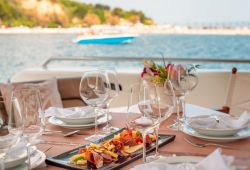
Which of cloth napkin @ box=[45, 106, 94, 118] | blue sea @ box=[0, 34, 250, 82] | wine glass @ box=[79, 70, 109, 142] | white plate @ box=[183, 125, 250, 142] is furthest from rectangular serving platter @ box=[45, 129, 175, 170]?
blue sea @ box=[0, 34, 250, 82]

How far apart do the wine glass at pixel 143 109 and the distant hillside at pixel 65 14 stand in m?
10.9

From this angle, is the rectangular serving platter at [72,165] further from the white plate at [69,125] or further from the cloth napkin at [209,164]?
the white plate at [69,125]

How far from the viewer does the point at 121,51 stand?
1602cm

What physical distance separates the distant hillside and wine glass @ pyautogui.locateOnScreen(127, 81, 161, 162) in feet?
35.9

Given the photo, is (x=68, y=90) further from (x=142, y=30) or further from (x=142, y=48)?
(x=142, y=48)

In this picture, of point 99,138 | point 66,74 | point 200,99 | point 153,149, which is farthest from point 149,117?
point 66,74

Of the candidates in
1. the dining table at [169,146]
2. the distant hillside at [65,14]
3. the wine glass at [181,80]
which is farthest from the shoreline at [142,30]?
the dining table at [169,146]

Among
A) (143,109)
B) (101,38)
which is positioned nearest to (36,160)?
(143,109)

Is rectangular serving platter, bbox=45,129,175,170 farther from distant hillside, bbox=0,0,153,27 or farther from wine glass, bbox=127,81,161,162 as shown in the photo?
distant hillside, bbox=0,0,153,27

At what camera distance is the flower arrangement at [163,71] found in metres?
1.64

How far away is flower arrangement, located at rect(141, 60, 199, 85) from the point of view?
1644 mm

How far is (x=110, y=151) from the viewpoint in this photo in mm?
1204

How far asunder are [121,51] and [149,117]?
14949mm

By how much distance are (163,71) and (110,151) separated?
61 centimetres
